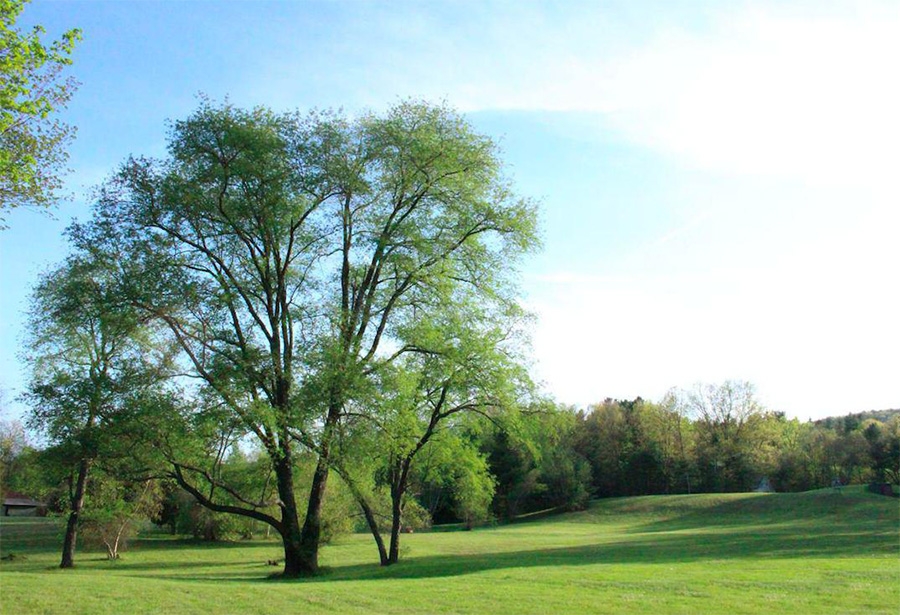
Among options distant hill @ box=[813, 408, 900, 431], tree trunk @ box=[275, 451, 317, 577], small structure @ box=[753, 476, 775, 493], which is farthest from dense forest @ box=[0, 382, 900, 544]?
tree trunk @ box=[275, 451, 317, 577]

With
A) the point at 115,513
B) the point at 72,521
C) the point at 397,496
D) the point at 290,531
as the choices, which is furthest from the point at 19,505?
the point at 290,531

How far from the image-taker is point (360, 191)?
25734 mm

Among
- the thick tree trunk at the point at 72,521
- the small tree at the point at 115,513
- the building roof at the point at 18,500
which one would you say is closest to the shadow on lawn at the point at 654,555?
the small tree at the point at 115,513

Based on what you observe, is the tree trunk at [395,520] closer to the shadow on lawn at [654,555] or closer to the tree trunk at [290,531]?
the shadow on lawn at [654,555]

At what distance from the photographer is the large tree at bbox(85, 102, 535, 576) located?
22.9m

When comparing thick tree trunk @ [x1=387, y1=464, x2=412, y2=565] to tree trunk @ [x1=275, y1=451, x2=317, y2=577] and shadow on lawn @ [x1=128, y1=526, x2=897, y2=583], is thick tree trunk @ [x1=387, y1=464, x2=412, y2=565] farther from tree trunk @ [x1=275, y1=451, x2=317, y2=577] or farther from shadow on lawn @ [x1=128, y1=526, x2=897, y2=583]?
tree trunk @ [x1=275, y1=451, x2=317, y2=577]

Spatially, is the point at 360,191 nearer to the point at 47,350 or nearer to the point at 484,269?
the point at 484,269

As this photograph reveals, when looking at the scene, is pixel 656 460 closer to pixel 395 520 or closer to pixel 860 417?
pixel 860 417

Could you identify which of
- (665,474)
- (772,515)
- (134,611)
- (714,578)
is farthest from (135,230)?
(665,474)

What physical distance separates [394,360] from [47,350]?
21.6m

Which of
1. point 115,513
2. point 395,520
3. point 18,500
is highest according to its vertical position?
point 18,500

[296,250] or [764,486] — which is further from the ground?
[296,250]

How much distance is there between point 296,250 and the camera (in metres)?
27.2

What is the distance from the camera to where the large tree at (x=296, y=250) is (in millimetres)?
22922
